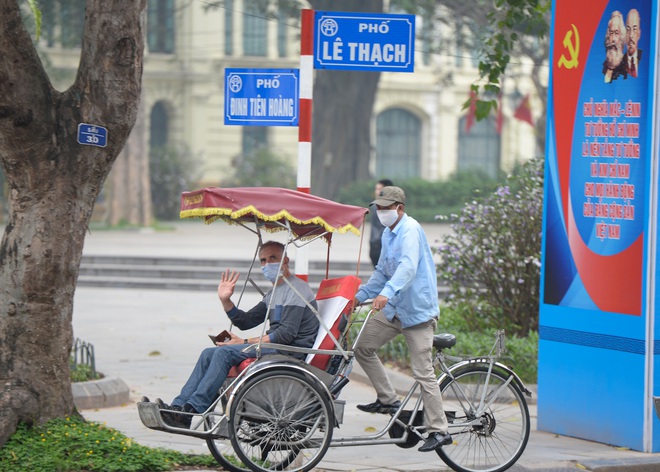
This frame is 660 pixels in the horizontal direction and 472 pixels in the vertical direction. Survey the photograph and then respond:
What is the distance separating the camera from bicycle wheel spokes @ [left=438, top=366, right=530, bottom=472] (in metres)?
7.14

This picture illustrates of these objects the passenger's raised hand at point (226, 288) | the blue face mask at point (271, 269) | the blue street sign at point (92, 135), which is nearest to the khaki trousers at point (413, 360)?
the blue face mask at point (271, 269)

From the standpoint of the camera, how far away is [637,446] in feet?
26.0

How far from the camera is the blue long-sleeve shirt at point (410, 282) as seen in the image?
6.89 meters

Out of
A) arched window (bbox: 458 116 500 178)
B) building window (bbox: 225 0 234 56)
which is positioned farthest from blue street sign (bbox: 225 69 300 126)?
arched window (bbox: 458 116 500 178)

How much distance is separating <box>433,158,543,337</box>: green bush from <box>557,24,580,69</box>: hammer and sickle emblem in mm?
3095

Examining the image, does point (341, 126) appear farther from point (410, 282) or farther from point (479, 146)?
point (410, 282)

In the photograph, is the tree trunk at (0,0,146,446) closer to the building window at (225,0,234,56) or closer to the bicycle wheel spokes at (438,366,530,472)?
the bicycle wheel spokes at (438,366,530,472)

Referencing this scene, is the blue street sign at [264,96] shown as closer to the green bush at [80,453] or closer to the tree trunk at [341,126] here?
the green bush at [80,453]

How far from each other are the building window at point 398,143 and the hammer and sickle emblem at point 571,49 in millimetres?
42260

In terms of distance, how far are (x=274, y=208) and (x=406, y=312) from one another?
3.39 ft

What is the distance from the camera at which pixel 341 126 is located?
37719 mm

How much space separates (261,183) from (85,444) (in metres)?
34.7

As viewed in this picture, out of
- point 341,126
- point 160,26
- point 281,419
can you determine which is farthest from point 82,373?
point 160,26

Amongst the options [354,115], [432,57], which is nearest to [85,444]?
[354,115]
